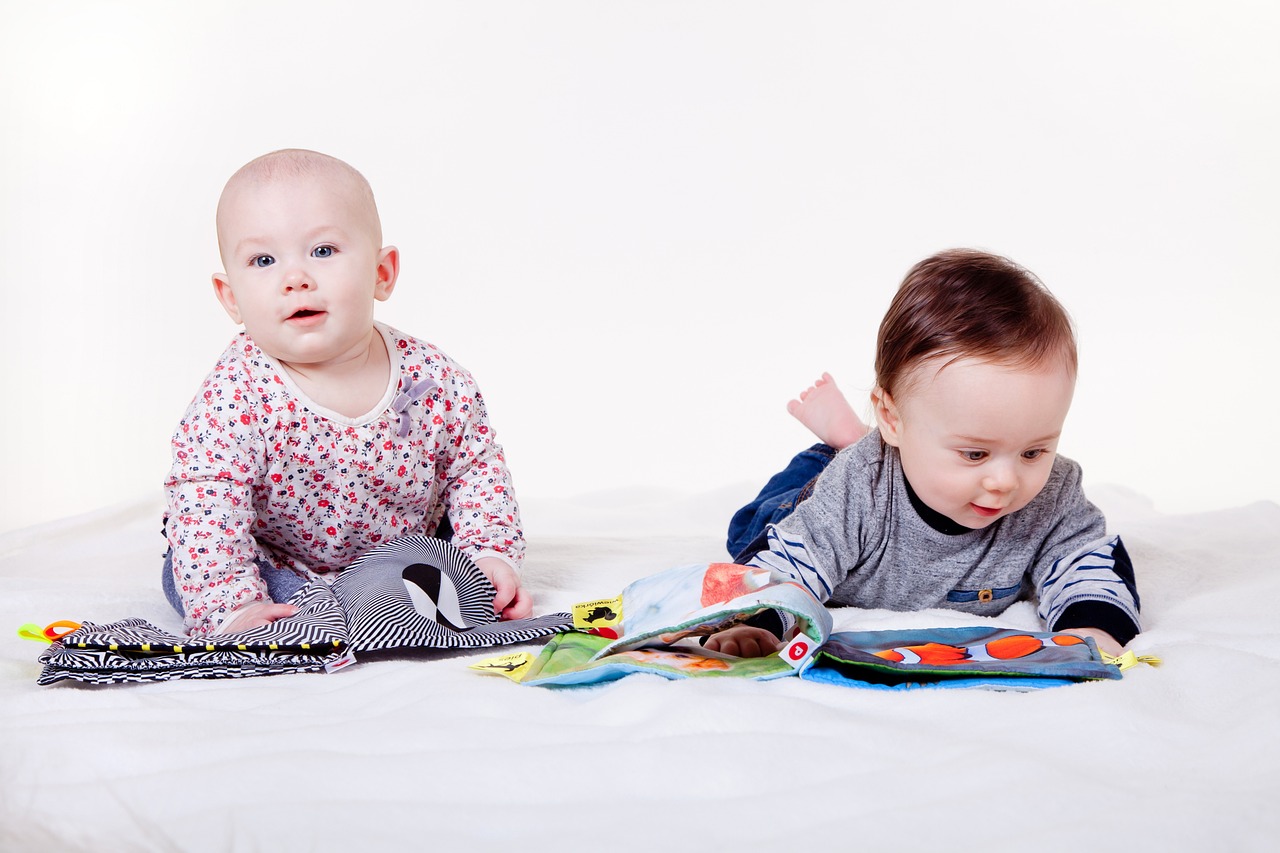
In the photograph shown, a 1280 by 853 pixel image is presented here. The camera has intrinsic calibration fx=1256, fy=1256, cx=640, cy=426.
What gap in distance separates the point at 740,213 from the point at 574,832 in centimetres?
251

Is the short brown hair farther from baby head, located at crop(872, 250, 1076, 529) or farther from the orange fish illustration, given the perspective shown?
the orange fish illustration

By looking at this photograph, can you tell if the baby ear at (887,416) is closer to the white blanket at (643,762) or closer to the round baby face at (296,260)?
the white blanket at (643,762)

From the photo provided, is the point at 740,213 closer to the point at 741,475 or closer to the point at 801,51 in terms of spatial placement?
the point at 801,51

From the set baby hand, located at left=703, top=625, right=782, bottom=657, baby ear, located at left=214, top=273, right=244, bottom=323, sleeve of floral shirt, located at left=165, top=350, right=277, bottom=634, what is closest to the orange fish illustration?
baby hand, located at left=703, top=625, right=782, bottom=657

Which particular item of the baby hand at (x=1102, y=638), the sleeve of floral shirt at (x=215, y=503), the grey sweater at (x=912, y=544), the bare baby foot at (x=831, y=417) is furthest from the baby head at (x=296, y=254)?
the baby hand at (x=1102, y=638)

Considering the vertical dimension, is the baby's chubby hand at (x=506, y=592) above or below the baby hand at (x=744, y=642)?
below

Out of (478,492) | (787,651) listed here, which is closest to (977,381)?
(787,651)

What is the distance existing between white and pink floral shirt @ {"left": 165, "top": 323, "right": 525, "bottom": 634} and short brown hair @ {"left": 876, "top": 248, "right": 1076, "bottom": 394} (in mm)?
595

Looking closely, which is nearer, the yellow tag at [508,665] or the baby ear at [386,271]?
the yellow tag at [508,665]

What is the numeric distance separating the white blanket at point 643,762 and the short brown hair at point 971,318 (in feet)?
1.16

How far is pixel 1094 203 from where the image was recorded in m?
3.16

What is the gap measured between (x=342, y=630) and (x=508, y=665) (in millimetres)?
232

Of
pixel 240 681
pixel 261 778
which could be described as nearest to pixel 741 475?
pixel 240 681

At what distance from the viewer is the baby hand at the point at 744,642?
1319mm
